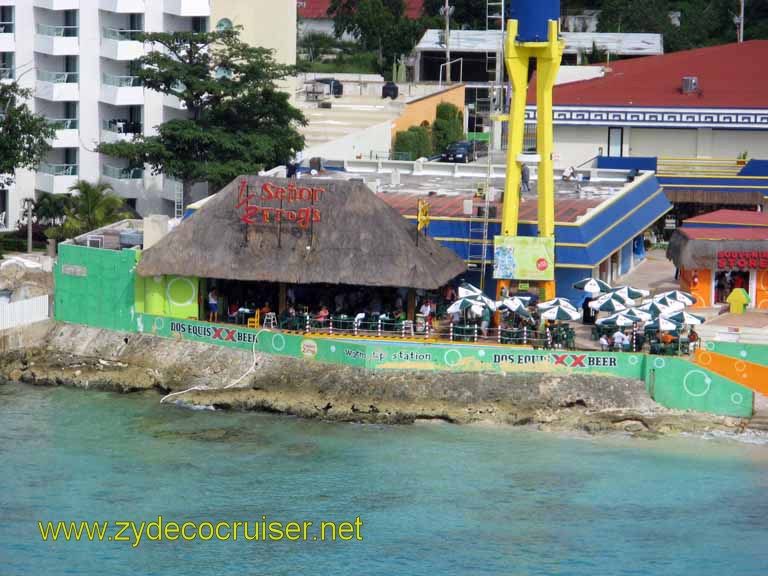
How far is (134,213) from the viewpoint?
73.5m

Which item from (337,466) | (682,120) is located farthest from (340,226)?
(682,120)

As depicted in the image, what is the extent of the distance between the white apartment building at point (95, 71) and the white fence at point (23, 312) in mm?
17254

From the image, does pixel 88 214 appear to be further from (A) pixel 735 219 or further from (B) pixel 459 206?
(A) pixel 735 219

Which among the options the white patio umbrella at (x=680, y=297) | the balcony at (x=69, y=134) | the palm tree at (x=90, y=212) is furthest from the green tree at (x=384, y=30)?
the white patio umbrella at (x=680, y=297)

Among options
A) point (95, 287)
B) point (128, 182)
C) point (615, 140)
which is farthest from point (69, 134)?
point (615, 140)

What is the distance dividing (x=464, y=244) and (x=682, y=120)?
2358 cm

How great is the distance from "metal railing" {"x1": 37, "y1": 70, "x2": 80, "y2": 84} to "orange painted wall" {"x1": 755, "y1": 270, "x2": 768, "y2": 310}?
34288mm

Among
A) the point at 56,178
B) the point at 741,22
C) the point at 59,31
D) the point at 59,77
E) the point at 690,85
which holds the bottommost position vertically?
the point at 56,178

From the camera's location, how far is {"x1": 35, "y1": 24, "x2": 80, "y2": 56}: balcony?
76.6m

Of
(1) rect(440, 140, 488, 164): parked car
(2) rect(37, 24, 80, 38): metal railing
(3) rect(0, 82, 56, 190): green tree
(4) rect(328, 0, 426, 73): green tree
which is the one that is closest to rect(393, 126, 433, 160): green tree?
(1) rect(440, 140, 488, 164): parked car

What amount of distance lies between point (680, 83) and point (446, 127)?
1577 cm

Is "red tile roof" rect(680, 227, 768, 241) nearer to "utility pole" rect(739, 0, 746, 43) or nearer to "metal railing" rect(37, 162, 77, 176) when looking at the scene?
"metal railing" rect(37, 162, 77, 176)

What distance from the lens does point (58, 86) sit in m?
77.1

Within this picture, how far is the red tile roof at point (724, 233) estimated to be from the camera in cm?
5784
